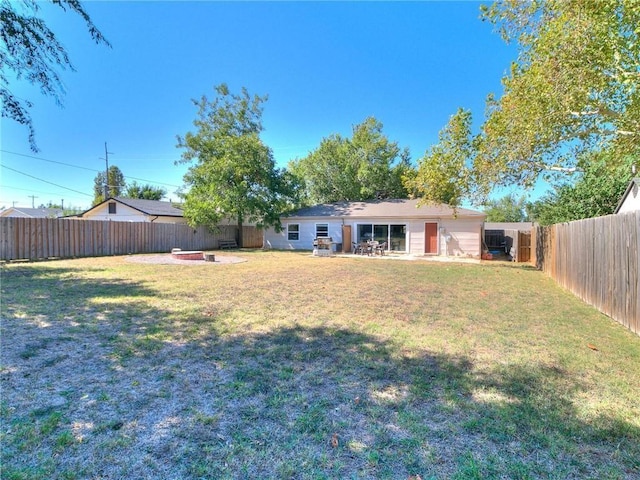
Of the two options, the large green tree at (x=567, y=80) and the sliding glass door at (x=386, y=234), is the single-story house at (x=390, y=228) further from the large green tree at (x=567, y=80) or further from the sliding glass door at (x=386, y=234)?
the large green tree at (x=567, y=80)

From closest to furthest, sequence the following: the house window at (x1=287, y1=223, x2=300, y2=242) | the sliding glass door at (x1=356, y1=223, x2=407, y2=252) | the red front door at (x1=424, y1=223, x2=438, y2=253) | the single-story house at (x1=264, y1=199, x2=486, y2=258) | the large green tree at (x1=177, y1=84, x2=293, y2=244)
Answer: the single-story house at (x1=264, y1=199, x2=486, y2=258) < the red front door at (x1=424, y1=223, x2=438, y2=253) < the sliding glass door at (x1=356, y1=223, x2=407, y2=252) < the large green tree at (x1=177, y1=84, x2=293, y2=244) < the house window at (x1=287, y1=223, x2=300, y2=242)

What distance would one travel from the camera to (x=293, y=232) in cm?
2312

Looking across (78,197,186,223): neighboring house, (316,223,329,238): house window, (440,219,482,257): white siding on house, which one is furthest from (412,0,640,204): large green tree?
(78,197,186,223): neighboring house

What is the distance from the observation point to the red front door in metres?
19.0

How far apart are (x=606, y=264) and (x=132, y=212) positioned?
24.5m

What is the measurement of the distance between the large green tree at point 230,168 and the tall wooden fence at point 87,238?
1658mm

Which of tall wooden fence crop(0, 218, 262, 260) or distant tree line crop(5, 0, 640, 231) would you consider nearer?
distant tree line crop(5, 0, 640, 231)

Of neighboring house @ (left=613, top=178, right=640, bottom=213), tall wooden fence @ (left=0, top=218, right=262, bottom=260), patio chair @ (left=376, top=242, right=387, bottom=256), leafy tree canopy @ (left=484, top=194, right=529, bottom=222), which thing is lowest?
patio chair @ (left=376, top=242, right=387, bottom=256)

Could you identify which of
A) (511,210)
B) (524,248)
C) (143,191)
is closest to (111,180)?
(143,191)

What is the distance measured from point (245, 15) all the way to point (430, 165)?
8.48 metres

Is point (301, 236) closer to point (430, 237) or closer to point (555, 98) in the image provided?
point (430, 237)

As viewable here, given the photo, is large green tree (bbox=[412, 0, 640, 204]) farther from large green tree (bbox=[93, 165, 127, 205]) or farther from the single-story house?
large green tree (bbox=[93, 165, 127, 205])

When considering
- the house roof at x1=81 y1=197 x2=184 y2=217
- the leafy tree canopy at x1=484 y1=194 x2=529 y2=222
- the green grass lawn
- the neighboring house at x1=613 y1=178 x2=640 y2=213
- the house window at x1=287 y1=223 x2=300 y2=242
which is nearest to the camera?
the green grass lawn

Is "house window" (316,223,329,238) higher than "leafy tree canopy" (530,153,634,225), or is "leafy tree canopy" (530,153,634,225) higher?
"leafy tree canopy" (530,153,634,225)
